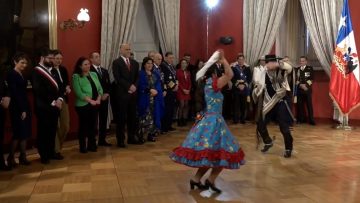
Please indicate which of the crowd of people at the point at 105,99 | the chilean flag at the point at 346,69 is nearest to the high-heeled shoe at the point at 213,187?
the crowd of people at the point at 105,99

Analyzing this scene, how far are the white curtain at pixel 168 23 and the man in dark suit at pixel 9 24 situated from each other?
3267 mm

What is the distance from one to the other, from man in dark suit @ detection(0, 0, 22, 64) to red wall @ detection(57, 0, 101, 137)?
2.60 feet

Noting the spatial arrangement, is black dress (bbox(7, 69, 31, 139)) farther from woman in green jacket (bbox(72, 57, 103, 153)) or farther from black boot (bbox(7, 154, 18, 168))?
woman in green jacket (bbox(72, 57, 103, 153))

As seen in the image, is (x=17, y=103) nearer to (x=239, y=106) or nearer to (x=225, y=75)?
(x=225, y=75)

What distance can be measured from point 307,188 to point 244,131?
3582 millimetres

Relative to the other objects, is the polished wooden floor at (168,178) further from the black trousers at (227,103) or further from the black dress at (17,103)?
the black trousers at (227,103)

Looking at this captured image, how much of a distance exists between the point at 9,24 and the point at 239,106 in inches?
188

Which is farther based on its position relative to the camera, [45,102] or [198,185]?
[45,102]

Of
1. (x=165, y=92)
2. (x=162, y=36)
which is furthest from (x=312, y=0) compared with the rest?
(x=165, y=92)

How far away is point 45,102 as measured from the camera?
15.8 ft

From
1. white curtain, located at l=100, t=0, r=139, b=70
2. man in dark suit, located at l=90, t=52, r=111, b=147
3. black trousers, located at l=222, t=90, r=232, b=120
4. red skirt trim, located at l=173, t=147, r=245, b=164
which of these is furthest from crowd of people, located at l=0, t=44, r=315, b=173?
black trousers, located at l=222, t=90, r=232, b=120

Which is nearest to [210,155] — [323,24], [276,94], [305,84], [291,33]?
[276,94]

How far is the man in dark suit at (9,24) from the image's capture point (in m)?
5.11

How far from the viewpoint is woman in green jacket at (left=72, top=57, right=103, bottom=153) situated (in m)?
5.31
